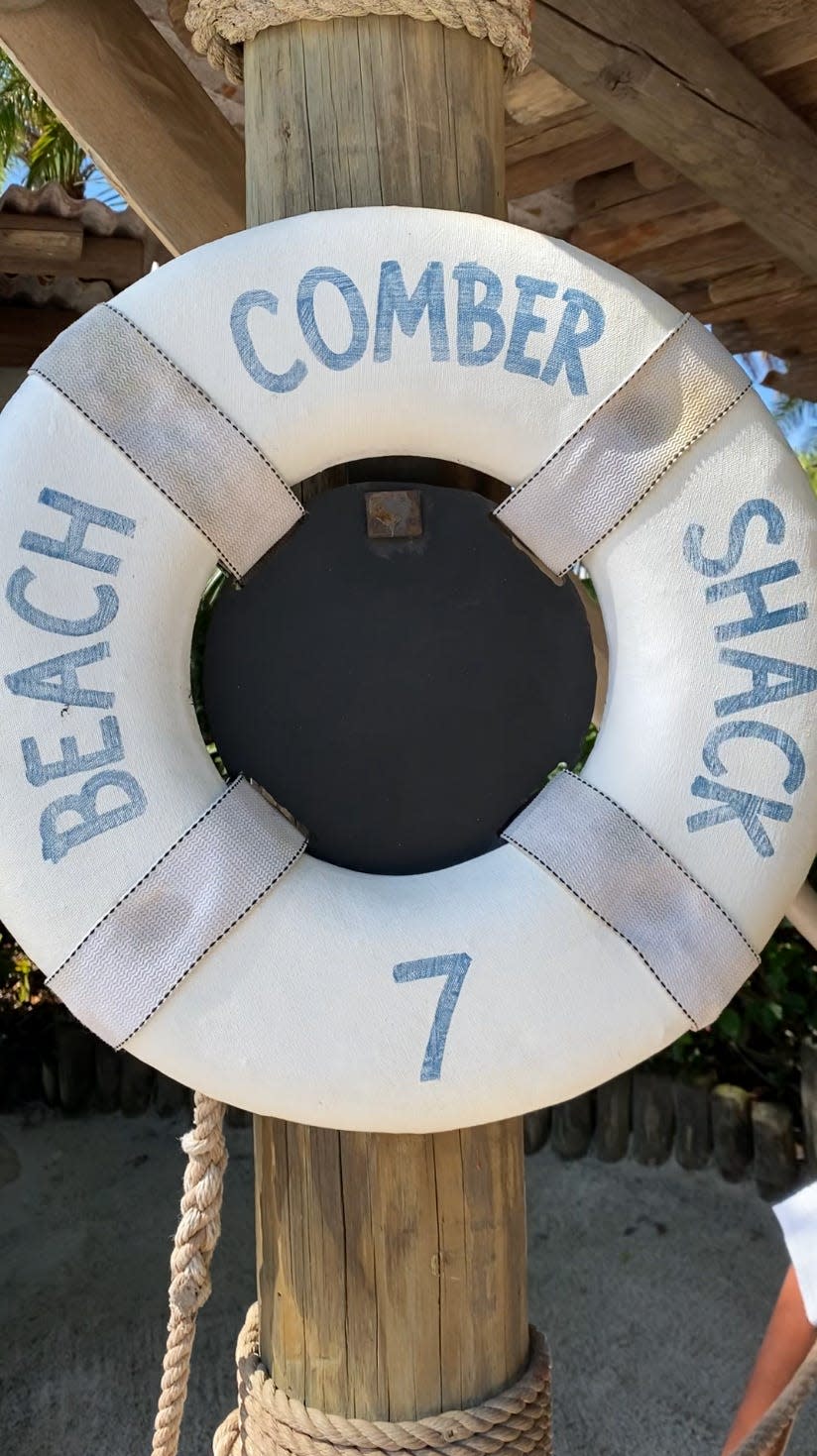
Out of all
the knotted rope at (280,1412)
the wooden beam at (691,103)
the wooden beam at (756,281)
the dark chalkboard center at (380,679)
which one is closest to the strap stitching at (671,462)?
the dark chalkboard center at (380,679)

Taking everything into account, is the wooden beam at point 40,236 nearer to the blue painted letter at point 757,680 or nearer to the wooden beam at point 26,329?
the wooden beam at point 26,329

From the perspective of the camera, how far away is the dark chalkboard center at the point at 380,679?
934mm

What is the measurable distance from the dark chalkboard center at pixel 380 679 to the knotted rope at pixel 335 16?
361mm

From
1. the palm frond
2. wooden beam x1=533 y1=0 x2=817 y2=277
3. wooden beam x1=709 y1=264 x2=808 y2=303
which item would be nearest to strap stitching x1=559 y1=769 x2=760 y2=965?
wooden beam x1=533 y1=0 x2=817 y2=277

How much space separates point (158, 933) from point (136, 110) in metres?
0.86

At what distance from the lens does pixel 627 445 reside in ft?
2.79

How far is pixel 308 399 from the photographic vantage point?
2.73ft

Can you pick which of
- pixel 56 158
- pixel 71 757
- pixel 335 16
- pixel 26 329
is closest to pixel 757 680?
pixel 71 757

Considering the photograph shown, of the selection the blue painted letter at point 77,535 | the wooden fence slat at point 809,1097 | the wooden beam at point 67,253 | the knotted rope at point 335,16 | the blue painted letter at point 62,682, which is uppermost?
the wooden beam at point 67,253

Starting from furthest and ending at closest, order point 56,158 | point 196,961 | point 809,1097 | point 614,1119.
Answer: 1. point 56,158
2. point 614,1119
3. point 809,1097
4. point 196,961

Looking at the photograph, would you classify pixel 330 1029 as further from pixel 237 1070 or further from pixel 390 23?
pixel 390 23

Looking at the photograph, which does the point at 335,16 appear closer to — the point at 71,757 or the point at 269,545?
the point at 269,545

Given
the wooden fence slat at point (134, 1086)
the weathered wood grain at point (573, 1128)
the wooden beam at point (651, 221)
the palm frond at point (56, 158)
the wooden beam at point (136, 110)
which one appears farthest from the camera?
the palm frond at point (56, 158)

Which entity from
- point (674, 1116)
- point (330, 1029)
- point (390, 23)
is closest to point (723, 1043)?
point (674, 1116)
